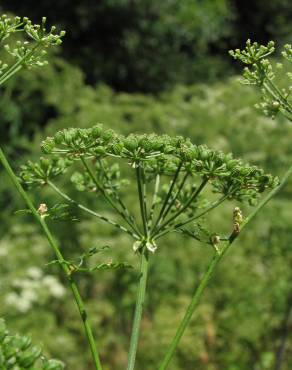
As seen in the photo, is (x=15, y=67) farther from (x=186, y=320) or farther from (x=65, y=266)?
(x=186, y=320)

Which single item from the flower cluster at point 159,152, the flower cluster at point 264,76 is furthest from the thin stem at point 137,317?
the flower cluster at point 264,76

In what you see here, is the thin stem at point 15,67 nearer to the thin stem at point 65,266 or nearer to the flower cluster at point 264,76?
the thin stem at point 65,266

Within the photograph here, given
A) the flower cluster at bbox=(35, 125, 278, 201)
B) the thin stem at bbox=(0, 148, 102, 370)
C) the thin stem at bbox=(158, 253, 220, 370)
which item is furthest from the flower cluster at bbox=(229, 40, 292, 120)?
the thin stem at bbox=(0, 148, 102, 370)

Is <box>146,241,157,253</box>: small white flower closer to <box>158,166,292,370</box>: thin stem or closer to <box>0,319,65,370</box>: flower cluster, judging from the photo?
<box>158,166,292,370</box>: thin stem

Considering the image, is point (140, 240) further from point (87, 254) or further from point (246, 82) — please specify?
point (246, 82)

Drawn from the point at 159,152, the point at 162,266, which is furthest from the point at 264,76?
the point at 162,266
